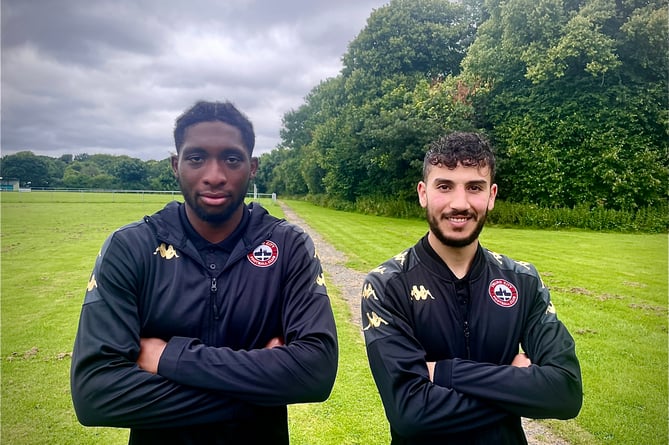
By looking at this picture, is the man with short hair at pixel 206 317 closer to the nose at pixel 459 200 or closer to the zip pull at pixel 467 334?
the zip pull at pixel 467 334

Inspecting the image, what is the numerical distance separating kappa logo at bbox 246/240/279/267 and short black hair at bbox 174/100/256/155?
606 mm

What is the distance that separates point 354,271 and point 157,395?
10.3 m

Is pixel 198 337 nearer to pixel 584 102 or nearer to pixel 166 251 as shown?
pixel 166 251

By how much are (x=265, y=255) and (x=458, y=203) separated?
46.0 inches

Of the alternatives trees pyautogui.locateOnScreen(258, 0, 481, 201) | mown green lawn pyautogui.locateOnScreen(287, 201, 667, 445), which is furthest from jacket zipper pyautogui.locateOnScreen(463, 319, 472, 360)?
trees pyautogui.locateOnScreen(258, 0, 481, 201)

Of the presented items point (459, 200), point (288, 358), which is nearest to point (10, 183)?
point (288, 358)

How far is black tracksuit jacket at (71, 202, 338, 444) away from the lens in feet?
7.14

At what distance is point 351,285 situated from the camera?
10688 millimetres

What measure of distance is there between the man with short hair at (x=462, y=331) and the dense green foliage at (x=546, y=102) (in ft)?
78.3

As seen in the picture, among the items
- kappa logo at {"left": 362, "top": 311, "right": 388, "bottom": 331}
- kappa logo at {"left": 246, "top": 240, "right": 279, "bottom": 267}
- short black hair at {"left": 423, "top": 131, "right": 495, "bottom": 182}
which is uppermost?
short black hair at {"left": 423, "top": 131, "right": 495, "bottom": 182}

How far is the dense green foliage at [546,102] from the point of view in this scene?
2320cm

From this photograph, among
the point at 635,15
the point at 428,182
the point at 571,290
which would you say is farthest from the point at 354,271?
the point at 635,15

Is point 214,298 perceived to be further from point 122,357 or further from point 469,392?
point 469,392

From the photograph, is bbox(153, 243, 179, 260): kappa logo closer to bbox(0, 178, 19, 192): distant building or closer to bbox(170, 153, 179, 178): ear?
bbox(170, 153, 179, 178): ear
